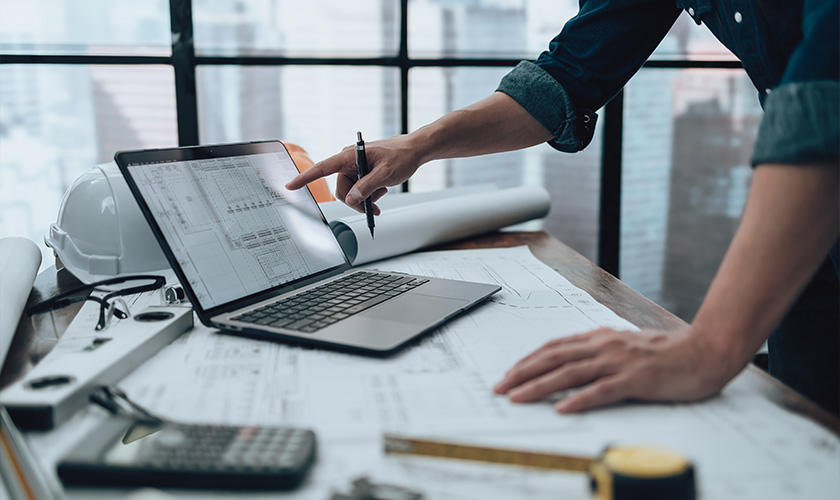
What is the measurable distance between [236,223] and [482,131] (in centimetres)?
46

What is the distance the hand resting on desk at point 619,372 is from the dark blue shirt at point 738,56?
20cm

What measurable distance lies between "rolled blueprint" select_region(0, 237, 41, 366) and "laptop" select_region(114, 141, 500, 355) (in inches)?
7.5

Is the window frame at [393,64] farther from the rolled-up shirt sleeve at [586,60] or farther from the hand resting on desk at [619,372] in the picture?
the hand resting on desk at [619,372]

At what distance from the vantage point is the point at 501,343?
792 millimetres

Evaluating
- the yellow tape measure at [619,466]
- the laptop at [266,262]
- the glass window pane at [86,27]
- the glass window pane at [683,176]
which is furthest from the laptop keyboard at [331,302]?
the glass window pane at [683,176]

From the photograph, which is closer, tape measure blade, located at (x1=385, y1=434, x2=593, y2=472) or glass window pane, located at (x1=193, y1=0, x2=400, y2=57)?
tape measure blade, located at (x1=385, y1=434, x2=593, y2=472)

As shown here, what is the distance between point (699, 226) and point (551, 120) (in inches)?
41.9

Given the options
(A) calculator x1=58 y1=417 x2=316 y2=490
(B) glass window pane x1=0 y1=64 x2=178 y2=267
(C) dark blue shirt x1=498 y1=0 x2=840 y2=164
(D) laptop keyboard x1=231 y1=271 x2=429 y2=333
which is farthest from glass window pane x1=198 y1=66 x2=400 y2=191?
(A) calculator x1=58 y1=417 x2=316 y2=490

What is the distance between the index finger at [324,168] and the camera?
1039mm

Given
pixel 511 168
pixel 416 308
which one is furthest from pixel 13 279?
pixel 511 168

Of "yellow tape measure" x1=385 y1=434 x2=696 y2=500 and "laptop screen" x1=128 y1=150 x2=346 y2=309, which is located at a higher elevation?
"laptop screen" x1=128 y1=150 x2=346 y2=309

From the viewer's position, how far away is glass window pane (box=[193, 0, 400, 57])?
5.41 ft

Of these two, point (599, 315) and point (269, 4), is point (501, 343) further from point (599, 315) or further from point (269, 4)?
point (269, 4)

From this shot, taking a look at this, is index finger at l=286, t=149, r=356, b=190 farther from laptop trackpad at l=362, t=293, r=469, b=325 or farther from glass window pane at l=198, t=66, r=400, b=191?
glass window pane at l=198, t=66, r=400, b=191
